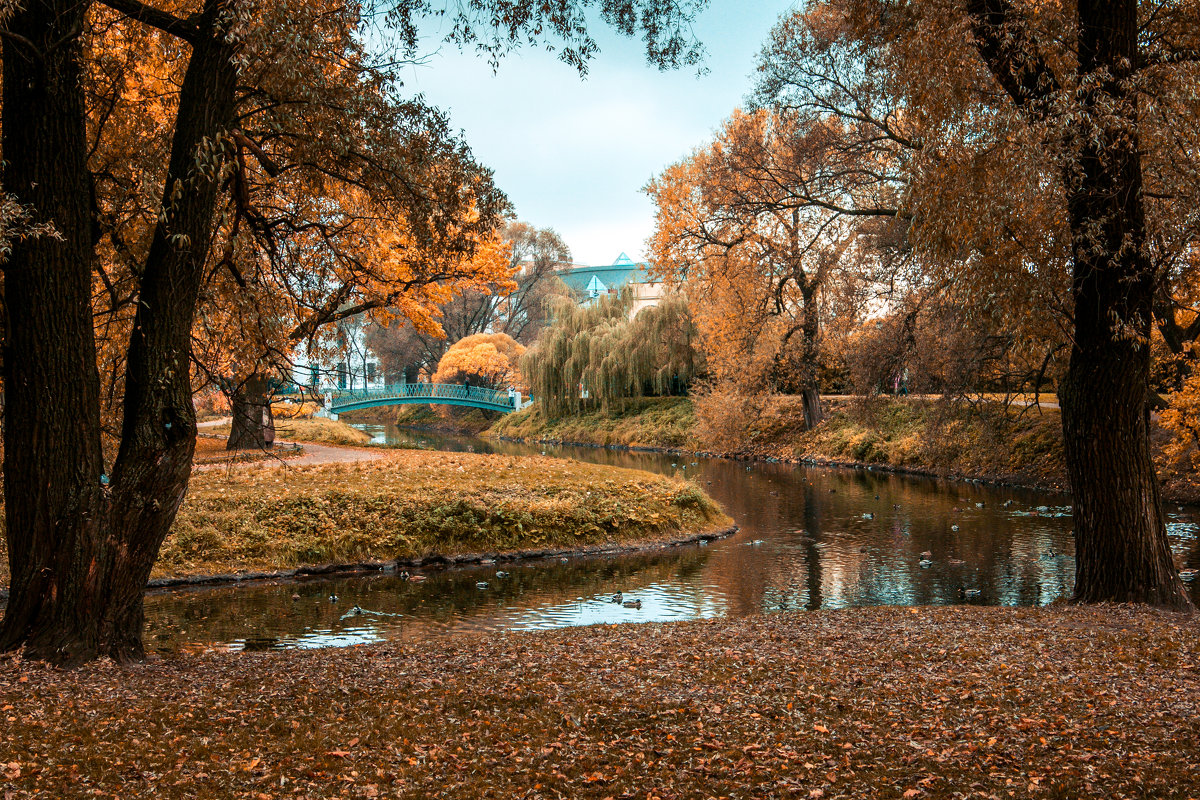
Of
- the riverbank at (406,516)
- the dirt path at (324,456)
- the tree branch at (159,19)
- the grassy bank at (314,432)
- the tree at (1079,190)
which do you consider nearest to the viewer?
the tree branch at (159,19)

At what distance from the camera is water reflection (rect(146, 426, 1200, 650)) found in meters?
10.7

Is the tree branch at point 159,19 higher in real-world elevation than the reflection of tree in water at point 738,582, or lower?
higher

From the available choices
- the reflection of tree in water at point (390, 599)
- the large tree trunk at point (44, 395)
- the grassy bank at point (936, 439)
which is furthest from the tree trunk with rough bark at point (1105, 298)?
the grassy bank at point (936, 439)

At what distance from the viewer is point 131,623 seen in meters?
6.77

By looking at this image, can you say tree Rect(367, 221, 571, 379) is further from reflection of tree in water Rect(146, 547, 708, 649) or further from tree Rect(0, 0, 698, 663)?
tree Rect(0, 0, 698, 663)

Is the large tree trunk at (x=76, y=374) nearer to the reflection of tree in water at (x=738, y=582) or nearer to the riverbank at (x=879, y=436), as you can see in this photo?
the reflection of tree in water at (x=738, y=582)

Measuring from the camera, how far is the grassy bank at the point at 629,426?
3825cm

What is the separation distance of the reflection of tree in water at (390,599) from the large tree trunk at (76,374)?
3203mm

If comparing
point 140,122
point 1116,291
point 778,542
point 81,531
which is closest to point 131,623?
point 81,531

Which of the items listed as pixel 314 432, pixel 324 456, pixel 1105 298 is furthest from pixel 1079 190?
pixel 314 432

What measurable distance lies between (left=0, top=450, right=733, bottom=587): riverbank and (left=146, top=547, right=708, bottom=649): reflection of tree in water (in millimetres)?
730

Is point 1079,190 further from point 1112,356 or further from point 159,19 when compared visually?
point 159,19

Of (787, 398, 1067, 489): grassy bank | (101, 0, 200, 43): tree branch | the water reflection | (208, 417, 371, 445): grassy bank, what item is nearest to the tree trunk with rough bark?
the water reflection

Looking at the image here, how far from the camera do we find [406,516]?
49.6ft
